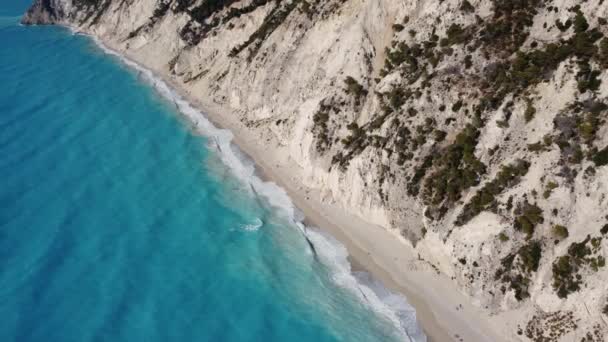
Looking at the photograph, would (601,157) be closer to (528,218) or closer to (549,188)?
(549,188)

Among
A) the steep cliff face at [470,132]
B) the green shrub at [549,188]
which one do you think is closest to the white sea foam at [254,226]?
the steep cliff face at [470,132]

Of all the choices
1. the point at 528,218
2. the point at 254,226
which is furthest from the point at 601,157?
the point at 254,226

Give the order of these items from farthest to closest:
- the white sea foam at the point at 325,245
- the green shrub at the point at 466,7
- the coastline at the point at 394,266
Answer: the green shrub at the point at 466,7, the white sea foam at the point at 325,245, the coastline at the point at 394,266

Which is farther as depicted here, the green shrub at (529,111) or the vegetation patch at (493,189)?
the green shrub at (529,111)

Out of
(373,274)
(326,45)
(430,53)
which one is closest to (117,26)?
(326,45)

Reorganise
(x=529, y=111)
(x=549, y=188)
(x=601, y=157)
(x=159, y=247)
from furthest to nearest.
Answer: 1. (x=159, y=247)
2. (x=529, y=111)
3. (x=549, y=188)
4. (x=601, y=157)

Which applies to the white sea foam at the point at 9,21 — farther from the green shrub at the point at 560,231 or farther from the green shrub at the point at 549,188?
the green shrub at the point at 560,231

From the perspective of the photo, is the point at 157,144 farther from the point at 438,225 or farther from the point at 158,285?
the point at 438,225
